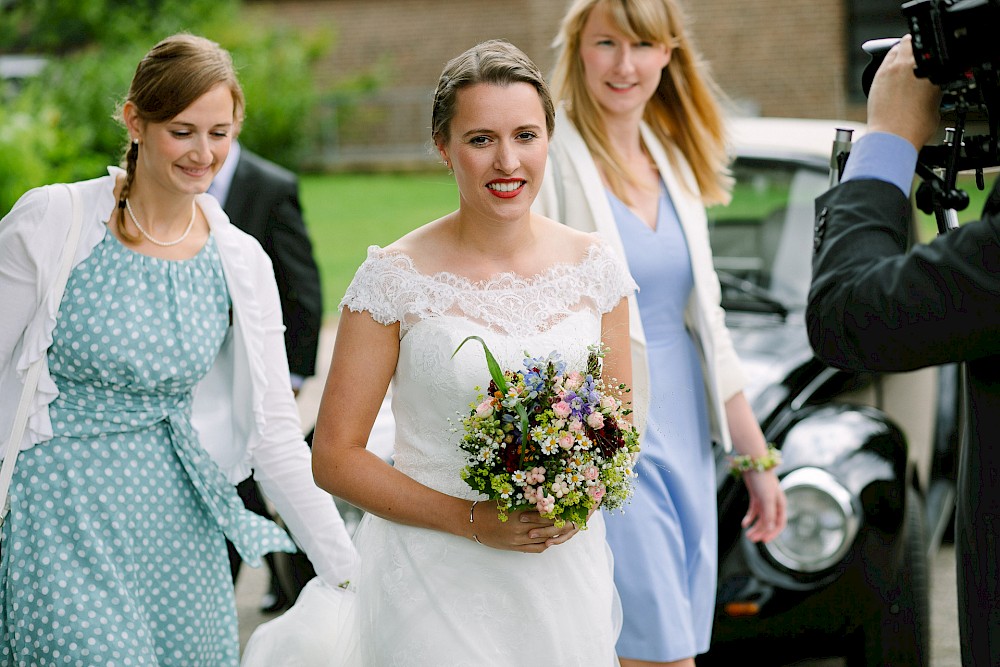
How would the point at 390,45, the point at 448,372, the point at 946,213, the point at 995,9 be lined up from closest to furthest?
the point at 995,9, the point at 946,213, the point at 448,372, the point at 390,45

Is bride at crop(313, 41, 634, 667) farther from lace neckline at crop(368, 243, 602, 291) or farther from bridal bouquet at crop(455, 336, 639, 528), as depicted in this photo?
bridal bouquet at crop(455, 336, 639, 528)

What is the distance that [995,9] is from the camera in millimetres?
2102

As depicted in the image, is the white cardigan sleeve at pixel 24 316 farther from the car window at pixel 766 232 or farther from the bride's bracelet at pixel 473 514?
the car window at pixel 766 232

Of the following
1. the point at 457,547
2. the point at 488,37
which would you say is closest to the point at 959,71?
the point at 457,547

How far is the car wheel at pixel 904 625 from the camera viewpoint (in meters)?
4.17

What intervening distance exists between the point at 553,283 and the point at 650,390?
32.6 inches

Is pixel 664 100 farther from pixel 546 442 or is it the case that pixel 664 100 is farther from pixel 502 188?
pixel 546 442

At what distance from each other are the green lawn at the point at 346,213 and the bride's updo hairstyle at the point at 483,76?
4.58 m

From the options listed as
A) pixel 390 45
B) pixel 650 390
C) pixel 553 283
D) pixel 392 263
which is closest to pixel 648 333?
pixel 650 390

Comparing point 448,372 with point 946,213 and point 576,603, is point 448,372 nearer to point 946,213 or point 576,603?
point 576,603

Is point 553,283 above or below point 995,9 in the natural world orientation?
below

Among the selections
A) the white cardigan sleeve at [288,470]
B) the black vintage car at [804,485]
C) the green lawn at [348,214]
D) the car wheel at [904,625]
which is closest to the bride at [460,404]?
the white cardigan sleeve at [288,470]

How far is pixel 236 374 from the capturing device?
3.45 m

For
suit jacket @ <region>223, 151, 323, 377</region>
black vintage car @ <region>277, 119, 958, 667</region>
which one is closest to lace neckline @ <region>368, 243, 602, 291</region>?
black vintage car @ <region>277, 119, 958, 667</region>
